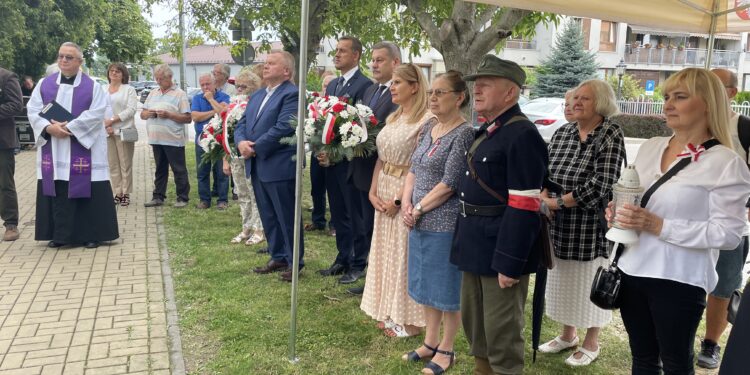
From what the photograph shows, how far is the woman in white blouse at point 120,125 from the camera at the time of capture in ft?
29.2

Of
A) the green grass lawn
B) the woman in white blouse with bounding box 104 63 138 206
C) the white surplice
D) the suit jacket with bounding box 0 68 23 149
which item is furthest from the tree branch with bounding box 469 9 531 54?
the suit jacket with bounding box 0 68 23 149

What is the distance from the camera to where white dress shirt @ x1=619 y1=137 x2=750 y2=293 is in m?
2.68

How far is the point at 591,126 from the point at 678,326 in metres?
1.52

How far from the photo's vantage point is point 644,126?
845 inches

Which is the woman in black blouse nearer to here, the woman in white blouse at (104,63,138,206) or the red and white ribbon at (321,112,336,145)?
the red and white ribbon at (321,112,336,145)

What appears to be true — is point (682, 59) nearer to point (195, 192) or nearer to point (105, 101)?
point (195, 192)

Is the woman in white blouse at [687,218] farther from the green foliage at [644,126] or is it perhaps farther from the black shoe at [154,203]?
the green foliage at [644,126]

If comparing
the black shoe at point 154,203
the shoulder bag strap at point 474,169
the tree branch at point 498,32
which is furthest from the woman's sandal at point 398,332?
the black shoe at point 154,203

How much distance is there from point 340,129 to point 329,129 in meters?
0.10

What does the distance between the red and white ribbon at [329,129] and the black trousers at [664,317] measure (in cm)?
257

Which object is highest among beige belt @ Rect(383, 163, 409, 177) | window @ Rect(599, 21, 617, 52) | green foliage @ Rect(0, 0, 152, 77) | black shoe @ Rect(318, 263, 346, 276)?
window @ Rect(599, 21, 617, 52)

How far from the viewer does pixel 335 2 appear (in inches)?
381

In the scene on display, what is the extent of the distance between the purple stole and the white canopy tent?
4764 millimetres

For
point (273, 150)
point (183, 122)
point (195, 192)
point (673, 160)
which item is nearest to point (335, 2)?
point (183, 122)
